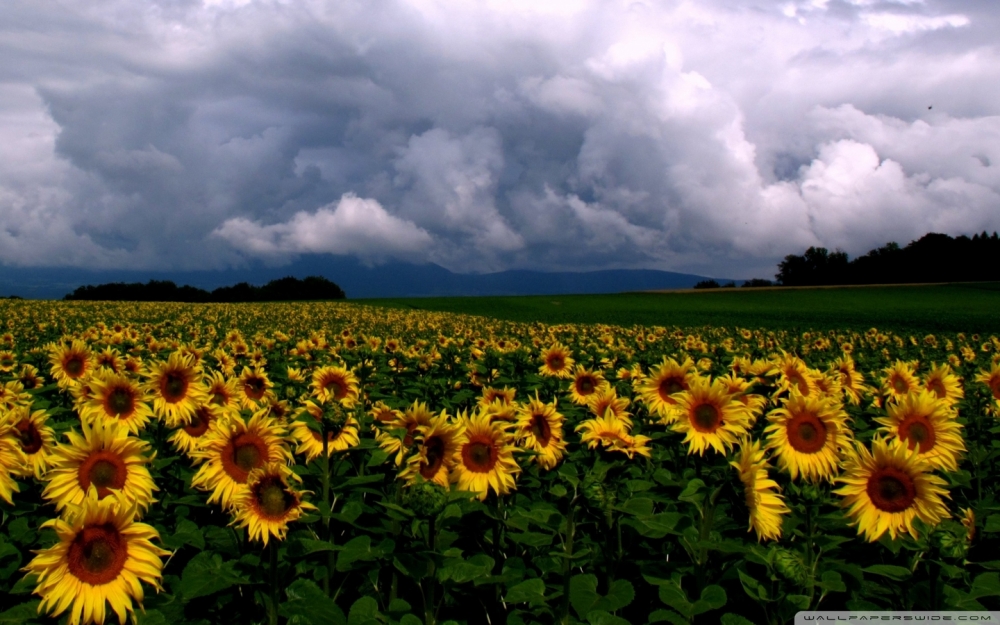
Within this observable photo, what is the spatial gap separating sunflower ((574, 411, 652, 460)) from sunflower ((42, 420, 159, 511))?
7.74ft

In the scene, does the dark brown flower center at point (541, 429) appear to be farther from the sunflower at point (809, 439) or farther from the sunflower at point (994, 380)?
the sunflower at point (994, 380)

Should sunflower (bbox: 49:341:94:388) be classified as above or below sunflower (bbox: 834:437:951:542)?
above

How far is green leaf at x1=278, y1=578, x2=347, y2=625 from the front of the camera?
252cm

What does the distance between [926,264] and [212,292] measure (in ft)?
356

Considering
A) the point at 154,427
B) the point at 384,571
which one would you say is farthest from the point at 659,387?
the point at 154,427

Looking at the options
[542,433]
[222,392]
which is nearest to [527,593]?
[542,433]

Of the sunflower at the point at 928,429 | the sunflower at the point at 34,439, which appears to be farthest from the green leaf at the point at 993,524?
the sunflower at the point at 34,439

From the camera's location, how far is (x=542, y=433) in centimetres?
412

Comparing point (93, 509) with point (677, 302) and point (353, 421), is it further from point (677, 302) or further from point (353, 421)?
point (677, 302)

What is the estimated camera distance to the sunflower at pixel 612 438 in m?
3.98

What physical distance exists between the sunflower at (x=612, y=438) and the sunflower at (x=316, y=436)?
1368mm

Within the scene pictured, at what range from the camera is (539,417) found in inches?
163

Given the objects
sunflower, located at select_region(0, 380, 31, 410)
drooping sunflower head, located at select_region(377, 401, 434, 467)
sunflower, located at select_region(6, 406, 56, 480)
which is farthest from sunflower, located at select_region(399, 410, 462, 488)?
sunflower, located at select_region(0, 380, 31, 410)

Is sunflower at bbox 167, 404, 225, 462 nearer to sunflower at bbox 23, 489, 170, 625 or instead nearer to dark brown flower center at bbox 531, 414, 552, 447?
sunflower at bbox 23, 489, 170, 625
